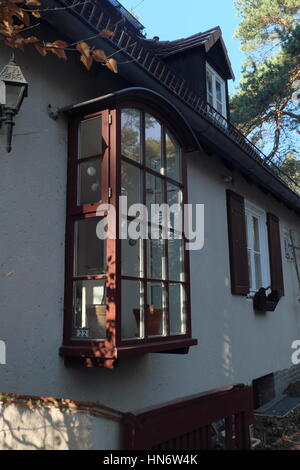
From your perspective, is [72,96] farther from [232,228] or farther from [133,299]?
[232,228]

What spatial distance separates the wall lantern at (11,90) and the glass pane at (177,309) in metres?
2.14

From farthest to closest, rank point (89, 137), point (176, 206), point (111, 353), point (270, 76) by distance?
1. point (270, 76)
2. point (176, 206)
3. point (89, 137)
4. point (111, 353)

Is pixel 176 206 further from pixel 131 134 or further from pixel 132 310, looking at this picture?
pixel 132 310

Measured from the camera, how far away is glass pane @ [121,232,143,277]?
390 centimetres

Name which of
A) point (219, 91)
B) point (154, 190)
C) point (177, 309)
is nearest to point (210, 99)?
point (219, 91)

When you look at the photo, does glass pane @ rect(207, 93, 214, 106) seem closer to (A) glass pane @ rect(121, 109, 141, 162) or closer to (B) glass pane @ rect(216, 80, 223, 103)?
(B) glass pane @ rect(216, 80, 223, 103)

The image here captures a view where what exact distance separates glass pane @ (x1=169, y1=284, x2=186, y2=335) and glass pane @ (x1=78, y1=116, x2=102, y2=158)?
5.00 feet

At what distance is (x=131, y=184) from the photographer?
4184 mm

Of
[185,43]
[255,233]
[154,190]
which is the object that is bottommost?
[154,190]

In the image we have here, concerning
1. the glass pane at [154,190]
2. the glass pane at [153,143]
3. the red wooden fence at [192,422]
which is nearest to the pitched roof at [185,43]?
the glass pane at [153,143]

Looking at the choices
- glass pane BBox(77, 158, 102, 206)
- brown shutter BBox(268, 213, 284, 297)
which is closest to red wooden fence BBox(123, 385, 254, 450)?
glass pane BBox(77, 158, 102, 206)

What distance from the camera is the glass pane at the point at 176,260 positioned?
177 inches

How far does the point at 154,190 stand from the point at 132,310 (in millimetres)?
1268

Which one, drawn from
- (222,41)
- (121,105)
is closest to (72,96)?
(121,105)
